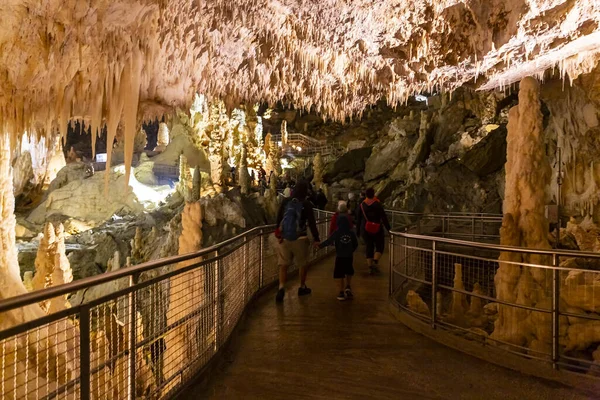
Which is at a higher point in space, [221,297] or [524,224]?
[524,224]

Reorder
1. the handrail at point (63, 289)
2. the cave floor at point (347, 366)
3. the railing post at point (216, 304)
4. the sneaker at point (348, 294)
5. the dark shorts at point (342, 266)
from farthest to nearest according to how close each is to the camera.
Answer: the sneaker at point (348, 294), the dark shorts at point (342, 266), the railing post at point (216, 304), the cave floor at point (347, 366), the handrail at point (63, 289)

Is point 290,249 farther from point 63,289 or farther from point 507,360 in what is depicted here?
point 63,289

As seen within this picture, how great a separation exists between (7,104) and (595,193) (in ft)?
57.1

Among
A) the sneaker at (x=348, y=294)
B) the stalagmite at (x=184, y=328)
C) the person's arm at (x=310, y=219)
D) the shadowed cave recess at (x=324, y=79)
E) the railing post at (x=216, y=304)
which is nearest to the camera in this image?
the stalagmite at (x=184, y=328)

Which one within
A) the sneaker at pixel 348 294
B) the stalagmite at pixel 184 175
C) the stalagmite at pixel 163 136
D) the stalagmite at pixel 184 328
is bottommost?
the sneaker at pixel 348 294

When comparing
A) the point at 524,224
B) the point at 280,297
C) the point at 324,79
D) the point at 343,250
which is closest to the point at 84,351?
the point at 280,297

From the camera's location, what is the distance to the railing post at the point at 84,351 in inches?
92.5

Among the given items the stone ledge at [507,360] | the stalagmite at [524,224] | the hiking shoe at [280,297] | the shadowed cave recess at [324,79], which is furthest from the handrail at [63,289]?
the stalagmite at [524,224]

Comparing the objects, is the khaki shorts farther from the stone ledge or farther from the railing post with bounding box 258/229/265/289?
the stone ledge

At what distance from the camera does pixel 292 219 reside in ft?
22.2

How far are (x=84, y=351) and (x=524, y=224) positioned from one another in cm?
745

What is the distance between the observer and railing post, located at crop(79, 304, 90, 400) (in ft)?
7.71

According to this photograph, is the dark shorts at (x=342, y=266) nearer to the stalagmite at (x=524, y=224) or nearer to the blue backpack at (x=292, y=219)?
the blue backpack at (x=292, y=219)

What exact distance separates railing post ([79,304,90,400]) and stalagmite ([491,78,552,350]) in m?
6.22
